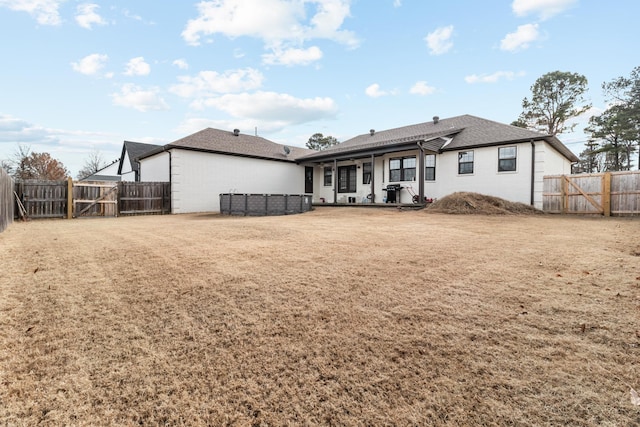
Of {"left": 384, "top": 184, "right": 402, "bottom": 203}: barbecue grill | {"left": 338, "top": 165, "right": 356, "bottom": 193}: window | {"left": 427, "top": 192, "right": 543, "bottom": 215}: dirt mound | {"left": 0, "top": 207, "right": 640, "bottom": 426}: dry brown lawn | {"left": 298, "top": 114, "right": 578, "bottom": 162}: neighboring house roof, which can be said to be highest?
{"left": 298, "top": 114, "right": 578, "bottom": 162}: neighboring house roof

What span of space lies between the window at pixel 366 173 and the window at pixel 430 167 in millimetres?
3497

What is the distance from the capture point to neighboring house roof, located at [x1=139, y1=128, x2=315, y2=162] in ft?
53.3

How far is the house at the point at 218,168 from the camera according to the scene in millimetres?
15734

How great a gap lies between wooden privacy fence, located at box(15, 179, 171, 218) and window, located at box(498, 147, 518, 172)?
16.9 metres

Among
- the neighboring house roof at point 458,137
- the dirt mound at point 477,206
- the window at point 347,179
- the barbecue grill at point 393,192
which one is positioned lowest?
the dirt mound at point 477,206

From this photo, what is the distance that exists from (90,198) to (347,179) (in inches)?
549

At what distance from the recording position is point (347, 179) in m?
19.2

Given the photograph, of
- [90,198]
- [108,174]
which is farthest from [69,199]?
[108,174]

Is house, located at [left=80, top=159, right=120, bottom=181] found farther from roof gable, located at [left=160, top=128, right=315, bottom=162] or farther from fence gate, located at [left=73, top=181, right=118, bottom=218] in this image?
fence gate, located at [left=73, top=181, right=118, bottom=218]

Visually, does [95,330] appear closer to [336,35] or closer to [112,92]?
[336,35]

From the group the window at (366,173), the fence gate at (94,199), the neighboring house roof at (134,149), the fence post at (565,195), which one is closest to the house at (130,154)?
the neighboring house roof at (134,149)

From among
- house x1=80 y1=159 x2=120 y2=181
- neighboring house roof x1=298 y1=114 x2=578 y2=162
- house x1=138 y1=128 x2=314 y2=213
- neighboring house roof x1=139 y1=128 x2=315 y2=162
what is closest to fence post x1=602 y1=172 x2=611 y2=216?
neighboring house roof x1=298 y1=114 x2=578 y2=162

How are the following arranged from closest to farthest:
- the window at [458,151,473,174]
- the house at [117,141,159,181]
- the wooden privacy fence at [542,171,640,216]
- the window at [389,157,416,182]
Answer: the wooden privacy fence at [542,171,640,216] < the window at [458,151,473,174] < the window at [389,157,416,182] < the house at [117,141,159,181]

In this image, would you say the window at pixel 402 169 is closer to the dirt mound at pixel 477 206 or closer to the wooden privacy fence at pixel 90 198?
the dirt mound at pixel 477 206
